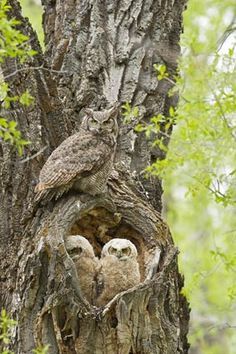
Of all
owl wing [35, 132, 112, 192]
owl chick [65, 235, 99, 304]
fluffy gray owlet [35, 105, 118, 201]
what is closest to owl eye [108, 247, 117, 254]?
owl chick [65, 235, 99, 304]

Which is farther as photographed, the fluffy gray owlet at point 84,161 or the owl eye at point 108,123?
the owl eye at point 108,123

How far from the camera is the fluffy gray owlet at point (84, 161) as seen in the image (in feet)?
15.5

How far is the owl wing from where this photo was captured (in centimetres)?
471

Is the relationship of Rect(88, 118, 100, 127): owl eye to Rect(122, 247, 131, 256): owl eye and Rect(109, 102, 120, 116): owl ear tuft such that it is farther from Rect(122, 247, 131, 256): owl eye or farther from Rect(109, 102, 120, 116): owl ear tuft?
Rect(122, 247, 131, 256): owl eye

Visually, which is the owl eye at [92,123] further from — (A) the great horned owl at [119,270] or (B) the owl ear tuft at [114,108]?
(A) the great horned owl at [119,270]

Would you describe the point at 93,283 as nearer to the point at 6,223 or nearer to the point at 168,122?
the point at 6,223

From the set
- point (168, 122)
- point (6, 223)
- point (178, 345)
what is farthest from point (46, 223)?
point (168, 122)

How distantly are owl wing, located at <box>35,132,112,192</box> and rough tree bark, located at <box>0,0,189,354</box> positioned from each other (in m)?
0.11

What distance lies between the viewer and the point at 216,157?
5930 mm

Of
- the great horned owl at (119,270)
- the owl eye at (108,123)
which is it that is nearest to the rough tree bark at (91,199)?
the great horned owl at (119,270)

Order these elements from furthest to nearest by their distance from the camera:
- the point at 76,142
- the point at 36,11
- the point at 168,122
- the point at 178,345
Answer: the point at 36,11 < the point at 168,122 < the point at 76,142 < the point at 178,345

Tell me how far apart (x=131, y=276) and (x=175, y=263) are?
330mm

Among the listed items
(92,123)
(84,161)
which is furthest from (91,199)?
(92,123)

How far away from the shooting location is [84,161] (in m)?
4.99
